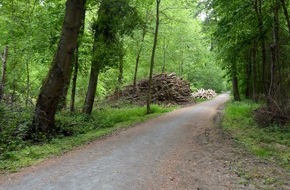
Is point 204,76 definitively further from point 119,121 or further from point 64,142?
point 64,142

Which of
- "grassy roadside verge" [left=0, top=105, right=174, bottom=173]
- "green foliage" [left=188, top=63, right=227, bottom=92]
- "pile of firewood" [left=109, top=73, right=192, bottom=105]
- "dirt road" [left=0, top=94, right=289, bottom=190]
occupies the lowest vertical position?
"dirt road" [left=0, top=94, right=289, bottom=190]

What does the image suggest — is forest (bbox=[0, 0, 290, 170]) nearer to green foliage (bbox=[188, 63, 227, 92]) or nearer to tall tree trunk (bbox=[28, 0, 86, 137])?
tall tree trunk (bbox=[28, 0, 86, 137])

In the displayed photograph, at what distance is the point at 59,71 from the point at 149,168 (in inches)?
242

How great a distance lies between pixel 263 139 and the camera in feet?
35.3

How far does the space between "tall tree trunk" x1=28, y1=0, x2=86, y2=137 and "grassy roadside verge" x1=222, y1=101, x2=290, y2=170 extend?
700 centimetres

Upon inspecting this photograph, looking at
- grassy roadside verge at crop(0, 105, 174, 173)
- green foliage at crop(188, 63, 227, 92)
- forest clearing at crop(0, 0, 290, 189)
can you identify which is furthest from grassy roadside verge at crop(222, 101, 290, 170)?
green foliage at crop(188, 63, 227, 92)

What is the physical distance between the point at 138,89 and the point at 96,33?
9477 mm

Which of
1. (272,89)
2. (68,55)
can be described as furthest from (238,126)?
(68,55)

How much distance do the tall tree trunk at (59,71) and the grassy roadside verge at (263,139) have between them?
700 cm

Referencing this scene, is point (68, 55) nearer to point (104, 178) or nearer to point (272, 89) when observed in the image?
point (104, 178)

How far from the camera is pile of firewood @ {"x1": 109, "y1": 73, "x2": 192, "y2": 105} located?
25342 mm

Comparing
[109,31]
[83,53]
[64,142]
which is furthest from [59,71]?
[83,53]

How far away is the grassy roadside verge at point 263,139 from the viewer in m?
8.58

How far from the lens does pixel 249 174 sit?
22.3 ft
